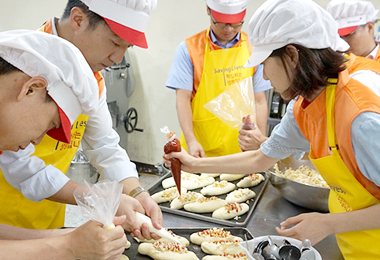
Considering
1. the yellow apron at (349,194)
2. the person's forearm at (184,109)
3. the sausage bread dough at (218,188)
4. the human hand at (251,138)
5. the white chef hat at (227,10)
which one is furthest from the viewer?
the person's forearm at (184,109)

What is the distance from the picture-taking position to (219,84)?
2.94 meters

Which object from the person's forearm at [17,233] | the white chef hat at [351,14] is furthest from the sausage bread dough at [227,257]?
the white chef hat at [351,14]

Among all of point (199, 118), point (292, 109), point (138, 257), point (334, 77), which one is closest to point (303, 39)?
point (334, 77)

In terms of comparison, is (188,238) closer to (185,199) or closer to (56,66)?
(185,199)

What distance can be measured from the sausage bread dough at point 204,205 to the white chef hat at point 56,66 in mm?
996

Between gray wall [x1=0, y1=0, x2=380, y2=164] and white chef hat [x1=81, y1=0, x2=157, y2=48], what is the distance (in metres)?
2.72

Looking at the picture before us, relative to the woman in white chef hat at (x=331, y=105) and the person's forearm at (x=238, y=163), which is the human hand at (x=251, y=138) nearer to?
the person's forearm at (x=238, y=163)

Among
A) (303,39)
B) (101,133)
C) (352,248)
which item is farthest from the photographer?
(101,133)

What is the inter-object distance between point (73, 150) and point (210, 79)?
150cm

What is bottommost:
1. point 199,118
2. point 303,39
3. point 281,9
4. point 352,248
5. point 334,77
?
point 199,118

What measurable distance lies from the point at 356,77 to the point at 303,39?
279 millimetres

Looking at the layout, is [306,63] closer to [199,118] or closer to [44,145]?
[44,145]

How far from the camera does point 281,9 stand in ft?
4.25

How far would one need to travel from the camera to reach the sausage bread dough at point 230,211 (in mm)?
1828
